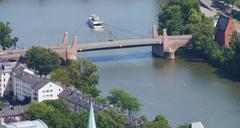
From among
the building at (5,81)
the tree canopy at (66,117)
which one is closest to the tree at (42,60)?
the building at (5,81)

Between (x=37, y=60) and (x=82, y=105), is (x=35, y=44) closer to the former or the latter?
(x=37, y=60)

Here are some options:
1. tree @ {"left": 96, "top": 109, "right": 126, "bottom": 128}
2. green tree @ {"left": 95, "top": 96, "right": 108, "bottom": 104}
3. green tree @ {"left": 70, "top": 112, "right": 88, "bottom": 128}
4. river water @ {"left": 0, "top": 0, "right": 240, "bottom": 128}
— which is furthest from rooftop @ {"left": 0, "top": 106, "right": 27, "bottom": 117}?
river water @ {"left": 0, "top": 0, "right": 240, "bottom": 128}

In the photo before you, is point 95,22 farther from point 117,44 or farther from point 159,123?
point 159,123

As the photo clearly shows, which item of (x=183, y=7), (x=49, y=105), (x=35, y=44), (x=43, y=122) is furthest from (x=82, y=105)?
(x=183, y=7)

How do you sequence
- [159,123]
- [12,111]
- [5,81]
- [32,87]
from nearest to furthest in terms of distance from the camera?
1. [159,123]
2. [12,111]
3. [32,87]
4. [5,81]

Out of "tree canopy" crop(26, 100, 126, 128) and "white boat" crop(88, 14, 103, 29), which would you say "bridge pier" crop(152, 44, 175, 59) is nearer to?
"white boat" crop(88, 14, 103, 29)

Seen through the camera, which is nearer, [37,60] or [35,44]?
[37,60]

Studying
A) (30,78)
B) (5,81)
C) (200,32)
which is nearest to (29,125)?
(30,78)

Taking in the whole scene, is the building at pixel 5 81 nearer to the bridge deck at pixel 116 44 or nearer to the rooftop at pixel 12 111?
the rooftop at pixel 12 111
